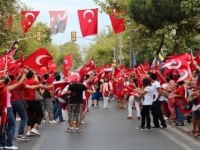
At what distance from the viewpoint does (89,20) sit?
32.7 metres

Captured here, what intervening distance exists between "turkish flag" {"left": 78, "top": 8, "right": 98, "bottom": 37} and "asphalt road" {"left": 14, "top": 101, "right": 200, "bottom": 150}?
15379 mm

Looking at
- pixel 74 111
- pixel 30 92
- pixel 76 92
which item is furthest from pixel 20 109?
pixel 74 111

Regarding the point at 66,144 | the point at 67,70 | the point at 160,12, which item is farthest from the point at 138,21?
the point at 66,144

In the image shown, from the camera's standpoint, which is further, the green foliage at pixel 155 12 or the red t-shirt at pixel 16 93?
the green foliage at pixel 155 12

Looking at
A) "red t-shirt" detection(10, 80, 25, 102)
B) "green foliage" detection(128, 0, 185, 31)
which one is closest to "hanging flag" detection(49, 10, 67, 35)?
"green foliage" detection(128, 0, 185, 31)

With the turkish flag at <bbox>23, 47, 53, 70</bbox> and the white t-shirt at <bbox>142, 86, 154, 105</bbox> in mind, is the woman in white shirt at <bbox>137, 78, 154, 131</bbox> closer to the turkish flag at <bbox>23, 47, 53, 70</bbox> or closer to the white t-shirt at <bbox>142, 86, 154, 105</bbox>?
the white t-shirt at <bbox>142, 86, 154, 105</bbox>

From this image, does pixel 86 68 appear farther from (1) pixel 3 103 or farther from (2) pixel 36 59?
(1) pixel 3 103

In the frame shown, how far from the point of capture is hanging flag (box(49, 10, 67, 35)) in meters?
40.2

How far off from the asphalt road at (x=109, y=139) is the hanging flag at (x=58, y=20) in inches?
930

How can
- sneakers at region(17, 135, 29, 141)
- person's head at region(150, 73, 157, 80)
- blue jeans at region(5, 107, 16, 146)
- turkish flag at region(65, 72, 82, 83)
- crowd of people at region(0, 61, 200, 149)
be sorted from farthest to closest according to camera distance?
person's head at region(150, 73, 157, 80), turkish flag at region(65, 72, 82, 83), sneakers at region(17, 135, 29, 141), crowd of people at region(0, 61, 200, 149), blue jeans at region(5, 107, 16, 146)

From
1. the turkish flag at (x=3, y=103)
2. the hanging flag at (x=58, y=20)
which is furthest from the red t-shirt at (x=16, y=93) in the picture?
the hanging flag at (x=58, y=20)

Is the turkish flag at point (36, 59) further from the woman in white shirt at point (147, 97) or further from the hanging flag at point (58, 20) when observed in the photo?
the hanging flag at point (58, 20)

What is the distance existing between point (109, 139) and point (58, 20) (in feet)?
91.5

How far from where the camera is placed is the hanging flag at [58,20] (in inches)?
1583
